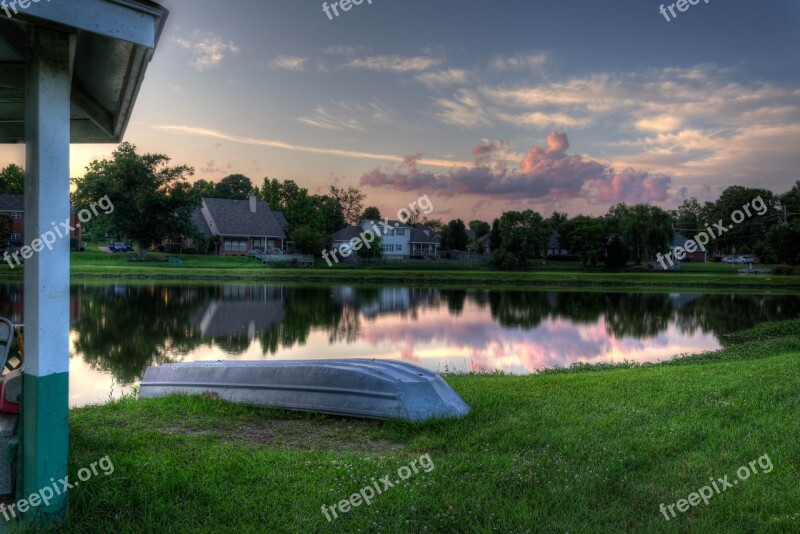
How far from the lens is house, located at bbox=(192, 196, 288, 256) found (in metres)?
70.0

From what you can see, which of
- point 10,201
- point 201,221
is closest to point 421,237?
point 201,221

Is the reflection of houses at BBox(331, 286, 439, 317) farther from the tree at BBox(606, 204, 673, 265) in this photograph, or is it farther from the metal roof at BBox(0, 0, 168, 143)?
the tree at BBox(606, 204, 673, 265)

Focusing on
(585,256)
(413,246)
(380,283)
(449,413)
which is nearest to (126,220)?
(380,283)

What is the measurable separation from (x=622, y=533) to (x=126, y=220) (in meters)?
62.1

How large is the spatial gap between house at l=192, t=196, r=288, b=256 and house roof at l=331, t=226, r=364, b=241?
8.00 metres

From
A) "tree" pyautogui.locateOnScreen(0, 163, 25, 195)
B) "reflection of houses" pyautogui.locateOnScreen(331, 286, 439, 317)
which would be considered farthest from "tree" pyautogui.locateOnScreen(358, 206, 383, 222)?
"reflection of houses" pyautogui.locateOnScreen(331, 286, 439, 317)

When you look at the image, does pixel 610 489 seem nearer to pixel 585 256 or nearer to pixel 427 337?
pixel 427 337

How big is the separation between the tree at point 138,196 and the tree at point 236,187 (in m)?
41.4

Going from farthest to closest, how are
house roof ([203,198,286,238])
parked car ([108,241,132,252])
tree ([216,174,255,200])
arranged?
tree ([216,174,255,200]) < house roof ([203,198,286,238]) < parked car ([108,241,132,252])

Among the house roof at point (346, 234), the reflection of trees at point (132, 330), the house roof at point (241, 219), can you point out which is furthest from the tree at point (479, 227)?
the reflection of trees at point (132, 330)

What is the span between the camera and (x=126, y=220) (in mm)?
58844

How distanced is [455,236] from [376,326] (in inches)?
2665

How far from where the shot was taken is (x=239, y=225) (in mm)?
71625

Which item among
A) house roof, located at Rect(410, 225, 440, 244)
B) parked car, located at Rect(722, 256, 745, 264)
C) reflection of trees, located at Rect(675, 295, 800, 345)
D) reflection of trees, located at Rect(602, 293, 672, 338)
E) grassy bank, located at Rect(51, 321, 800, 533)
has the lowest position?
reflection of trees, located at Rect(602, 293, 672, 338)
